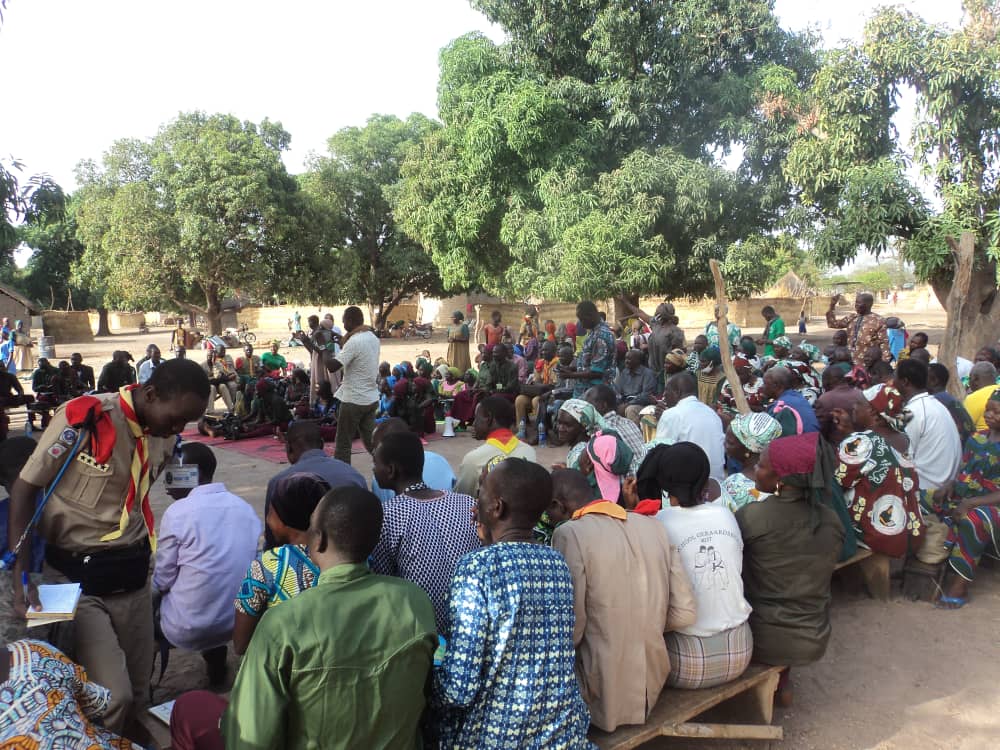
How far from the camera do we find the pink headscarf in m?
3.99

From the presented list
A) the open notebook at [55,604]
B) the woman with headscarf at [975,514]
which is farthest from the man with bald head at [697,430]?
the open notebook at [55,604]

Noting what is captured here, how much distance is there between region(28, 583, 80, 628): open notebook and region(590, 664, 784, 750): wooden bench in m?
1.89

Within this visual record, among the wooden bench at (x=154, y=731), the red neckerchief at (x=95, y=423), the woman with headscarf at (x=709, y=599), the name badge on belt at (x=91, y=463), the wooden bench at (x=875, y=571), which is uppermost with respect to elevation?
the red neckerchief at (x=95, y=423)

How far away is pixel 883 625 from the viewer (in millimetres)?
4418

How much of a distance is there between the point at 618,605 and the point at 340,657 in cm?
118

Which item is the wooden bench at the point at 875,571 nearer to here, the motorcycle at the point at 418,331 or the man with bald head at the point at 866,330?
the man with bald head at the point at 866,330

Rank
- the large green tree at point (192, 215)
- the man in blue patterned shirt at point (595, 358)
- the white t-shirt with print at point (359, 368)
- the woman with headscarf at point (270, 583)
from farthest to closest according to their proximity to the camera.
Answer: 1. the large green tree at point (192, 215)
2. the man in blue patterned shirt at point (595, 358)
3. the white t-shirt with print at point (359, 368)
4. the woman with headscarf at point (270, 583)

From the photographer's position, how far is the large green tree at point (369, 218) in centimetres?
3022

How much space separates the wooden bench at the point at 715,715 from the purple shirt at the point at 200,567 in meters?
1.76

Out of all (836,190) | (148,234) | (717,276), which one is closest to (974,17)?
(836,190)

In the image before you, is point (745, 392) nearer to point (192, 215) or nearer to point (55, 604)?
point (55, 604)

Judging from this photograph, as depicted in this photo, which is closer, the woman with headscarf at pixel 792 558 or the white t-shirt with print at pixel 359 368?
the woman with headscarf at pixel 792 558

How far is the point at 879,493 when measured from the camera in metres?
4.51

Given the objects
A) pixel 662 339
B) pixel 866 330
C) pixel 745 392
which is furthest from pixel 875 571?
pixel 662 339
